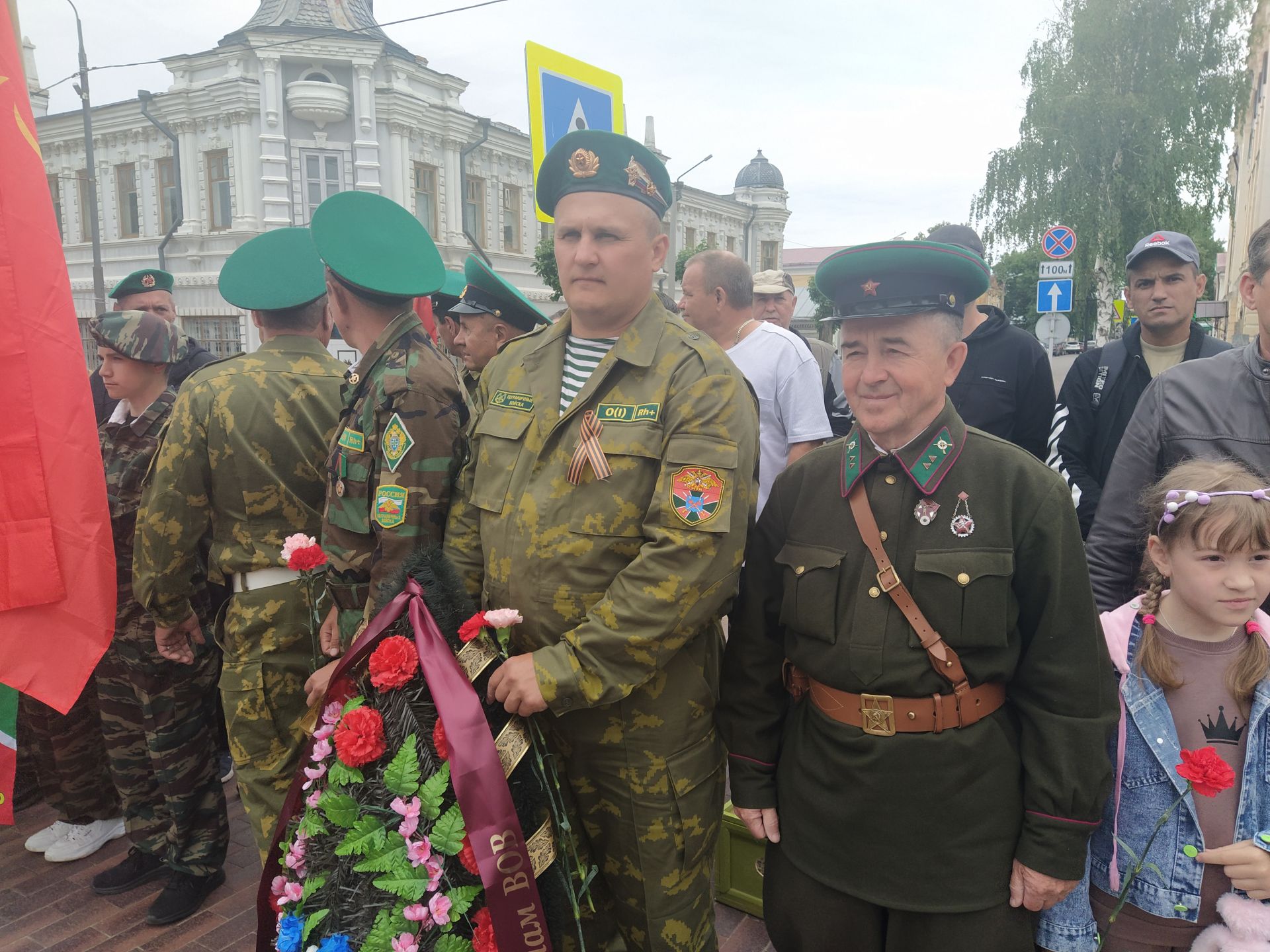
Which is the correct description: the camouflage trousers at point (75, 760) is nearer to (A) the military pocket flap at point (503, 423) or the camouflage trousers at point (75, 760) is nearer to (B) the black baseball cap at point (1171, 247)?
(A) the military pocket flap at point (503, 423)

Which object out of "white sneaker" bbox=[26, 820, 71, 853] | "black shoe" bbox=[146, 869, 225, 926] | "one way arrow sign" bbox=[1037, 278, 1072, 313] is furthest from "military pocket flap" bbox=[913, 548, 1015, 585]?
"one way arrow sign" bbox=[1037, 278, 1072, 313]

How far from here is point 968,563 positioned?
1.79 metres

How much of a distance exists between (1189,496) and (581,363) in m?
1.46

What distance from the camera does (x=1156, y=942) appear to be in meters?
1.87

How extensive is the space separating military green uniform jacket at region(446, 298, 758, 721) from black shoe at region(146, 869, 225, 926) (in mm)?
1996

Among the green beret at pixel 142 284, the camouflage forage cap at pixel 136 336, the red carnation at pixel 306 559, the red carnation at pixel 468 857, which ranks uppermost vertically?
the green beret at pixel 142 284

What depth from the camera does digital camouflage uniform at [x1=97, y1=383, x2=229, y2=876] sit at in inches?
129

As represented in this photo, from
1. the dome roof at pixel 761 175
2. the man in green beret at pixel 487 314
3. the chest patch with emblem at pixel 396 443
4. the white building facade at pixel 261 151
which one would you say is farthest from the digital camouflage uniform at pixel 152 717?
the dome roof at pixel 761 175

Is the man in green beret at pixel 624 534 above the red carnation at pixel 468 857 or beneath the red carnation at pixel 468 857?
above

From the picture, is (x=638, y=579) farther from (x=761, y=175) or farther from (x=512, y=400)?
(x=761, y=175)

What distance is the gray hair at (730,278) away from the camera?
468 cm

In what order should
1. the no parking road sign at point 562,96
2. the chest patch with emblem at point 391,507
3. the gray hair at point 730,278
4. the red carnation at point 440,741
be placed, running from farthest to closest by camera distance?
the gray hair at point 730,278 < the no parking road sign at point 562,96 < the chest patch with emblem at point 391,507 < the red carnation at point 440,741

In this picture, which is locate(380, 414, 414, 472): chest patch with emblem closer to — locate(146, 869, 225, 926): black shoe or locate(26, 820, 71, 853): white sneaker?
locate(146, 869, 225, 926): black shoe

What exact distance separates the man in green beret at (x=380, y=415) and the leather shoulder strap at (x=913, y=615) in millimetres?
1162
